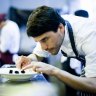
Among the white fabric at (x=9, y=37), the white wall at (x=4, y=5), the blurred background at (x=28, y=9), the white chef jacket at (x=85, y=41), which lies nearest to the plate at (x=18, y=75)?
the white chef jacket at (x=85, y=41)

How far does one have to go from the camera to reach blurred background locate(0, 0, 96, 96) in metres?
4.26

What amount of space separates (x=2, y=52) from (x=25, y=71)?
2.22m

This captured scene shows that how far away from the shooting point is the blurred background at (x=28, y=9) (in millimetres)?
4258

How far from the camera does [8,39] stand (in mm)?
3650

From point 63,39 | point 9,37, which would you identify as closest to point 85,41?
point 63,39

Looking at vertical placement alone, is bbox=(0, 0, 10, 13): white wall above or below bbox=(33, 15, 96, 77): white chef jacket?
above

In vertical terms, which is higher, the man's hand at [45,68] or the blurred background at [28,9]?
the blurred background at [28,9]

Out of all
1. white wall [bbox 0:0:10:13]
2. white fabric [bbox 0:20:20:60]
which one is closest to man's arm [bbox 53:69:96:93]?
white fabric [bbox 0:20:20:60]

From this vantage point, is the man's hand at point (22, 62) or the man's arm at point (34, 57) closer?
the man's hand at point (22, 62)

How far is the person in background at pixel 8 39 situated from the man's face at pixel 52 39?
2067 mm

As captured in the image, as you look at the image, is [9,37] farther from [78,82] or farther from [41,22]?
[78,82]

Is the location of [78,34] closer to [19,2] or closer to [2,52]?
[2,52]

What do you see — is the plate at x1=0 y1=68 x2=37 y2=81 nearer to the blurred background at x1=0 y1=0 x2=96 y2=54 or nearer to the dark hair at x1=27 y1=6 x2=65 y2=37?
the dark hair at x1=27 y1=6 x2=65 y2=37

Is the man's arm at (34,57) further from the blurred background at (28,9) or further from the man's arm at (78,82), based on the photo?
the blurred background at (28,9)
